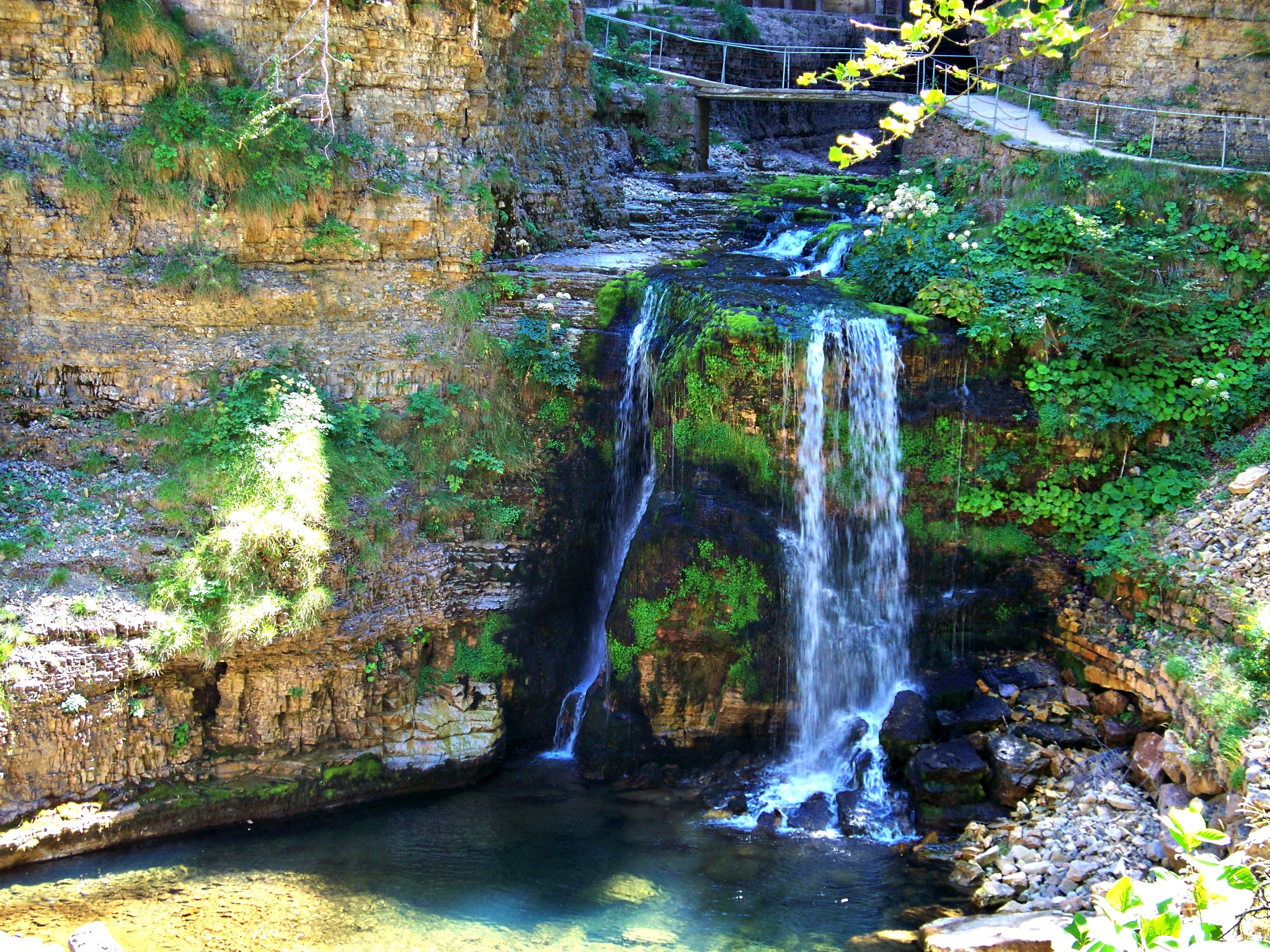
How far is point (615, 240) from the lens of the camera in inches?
568

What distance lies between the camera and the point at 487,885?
840 centimetres

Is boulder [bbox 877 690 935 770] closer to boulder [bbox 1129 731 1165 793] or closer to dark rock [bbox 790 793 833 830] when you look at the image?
dark rock [bbox 790 793 833 830]

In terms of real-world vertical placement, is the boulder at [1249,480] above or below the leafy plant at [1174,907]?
above

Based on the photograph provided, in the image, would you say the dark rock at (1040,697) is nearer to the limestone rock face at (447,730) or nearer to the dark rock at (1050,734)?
the dark rock at (1050,734)

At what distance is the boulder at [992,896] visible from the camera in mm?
8023

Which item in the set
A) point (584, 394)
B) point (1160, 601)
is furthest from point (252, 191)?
point (1160, 601)

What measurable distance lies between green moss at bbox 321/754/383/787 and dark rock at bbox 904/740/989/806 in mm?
5203

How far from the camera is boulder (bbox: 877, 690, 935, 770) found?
973cm

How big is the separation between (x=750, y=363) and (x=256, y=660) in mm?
5780

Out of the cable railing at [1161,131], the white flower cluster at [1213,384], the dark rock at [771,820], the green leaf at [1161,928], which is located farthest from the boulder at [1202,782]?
the cable railing at [1161,131]

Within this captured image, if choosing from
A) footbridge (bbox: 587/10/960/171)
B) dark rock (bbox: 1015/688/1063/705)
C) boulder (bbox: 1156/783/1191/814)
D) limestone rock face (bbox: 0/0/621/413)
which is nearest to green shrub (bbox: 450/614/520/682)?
limestone rock face (bbox: 0/0/621/413)

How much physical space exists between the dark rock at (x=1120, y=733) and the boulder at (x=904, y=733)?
1.61m

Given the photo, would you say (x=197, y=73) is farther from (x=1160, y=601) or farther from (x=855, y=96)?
(x=1160, y=601)

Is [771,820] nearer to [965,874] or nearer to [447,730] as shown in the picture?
[965,874]
